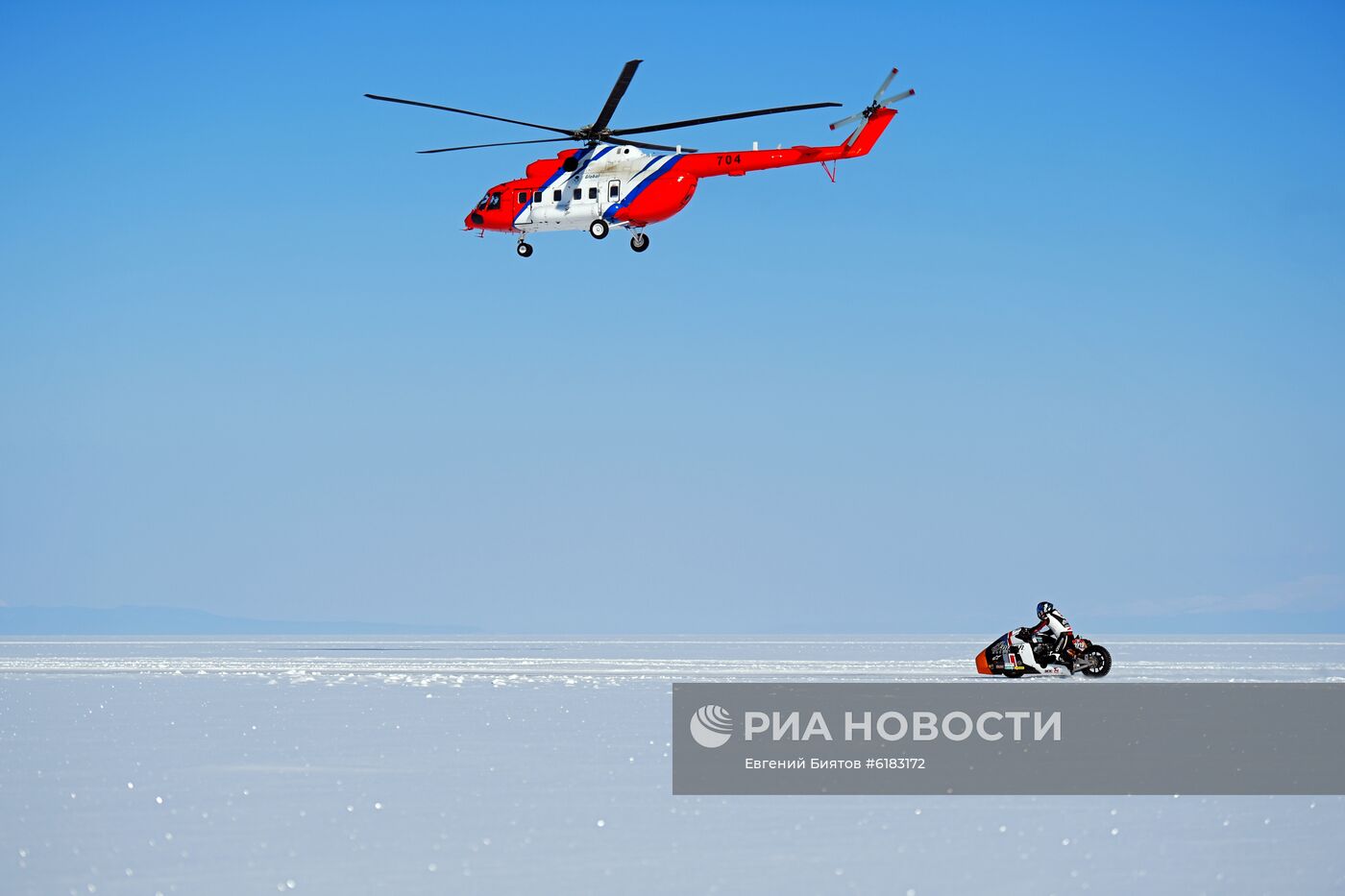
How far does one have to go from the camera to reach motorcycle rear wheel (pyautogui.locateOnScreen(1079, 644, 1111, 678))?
29.9 metres

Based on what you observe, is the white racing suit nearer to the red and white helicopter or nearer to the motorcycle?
the motorcycle

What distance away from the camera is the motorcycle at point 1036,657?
95.2 feet

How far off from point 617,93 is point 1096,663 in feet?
53.3

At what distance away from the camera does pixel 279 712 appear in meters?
23.5

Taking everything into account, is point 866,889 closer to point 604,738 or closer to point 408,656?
point 604,738

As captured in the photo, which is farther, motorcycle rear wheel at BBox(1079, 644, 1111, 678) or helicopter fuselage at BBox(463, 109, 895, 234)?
helicopter fuselage at BBox(463, 109, 895, 234)

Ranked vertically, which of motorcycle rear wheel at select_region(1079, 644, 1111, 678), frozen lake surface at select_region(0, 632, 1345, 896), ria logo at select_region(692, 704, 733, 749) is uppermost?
motorcycle rear wheel at select_region(1079, 644, 1111, 678)

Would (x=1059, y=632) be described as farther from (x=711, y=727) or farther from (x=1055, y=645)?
(x=711, y=727)

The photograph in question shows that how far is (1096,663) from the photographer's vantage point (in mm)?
30094

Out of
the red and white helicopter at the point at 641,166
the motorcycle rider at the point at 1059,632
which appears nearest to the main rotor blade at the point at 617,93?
the red and white helicopter at the point at 641,166

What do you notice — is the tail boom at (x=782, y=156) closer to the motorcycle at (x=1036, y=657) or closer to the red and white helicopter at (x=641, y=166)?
the red and white helicopter at (x=641, y=166)

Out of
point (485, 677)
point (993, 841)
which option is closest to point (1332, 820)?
point (993, 841)

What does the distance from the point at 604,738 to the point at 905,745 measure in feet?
12.9

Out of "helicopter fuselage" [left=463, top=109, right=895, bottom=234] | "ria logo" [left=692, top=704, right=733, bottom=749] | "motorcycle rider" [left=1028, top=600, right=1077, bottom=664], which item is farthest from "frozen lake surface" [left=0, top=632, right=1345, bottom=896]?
"helicopter fuselage" [left=463, top=109, right=895, bottom=234]
